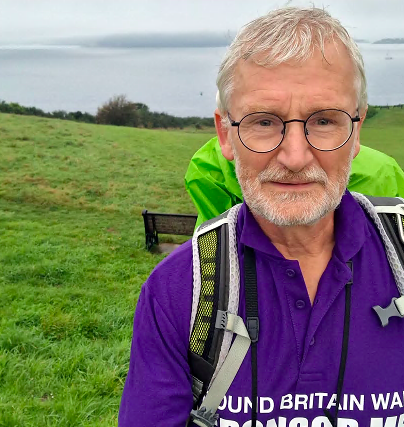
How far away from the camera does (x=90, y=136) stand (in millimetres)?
21172

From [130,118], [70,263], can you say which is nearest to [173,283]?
[70,263]

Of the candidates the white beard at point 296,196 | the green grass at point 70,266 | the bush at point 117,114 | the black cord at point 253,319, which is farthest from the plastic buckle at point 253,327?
the bush at point 117,114

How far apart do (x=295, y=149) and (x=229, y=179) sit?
0.97 meters

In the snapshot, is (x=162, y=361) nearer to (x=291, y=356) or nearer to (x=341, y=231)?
(x=291, y=356)

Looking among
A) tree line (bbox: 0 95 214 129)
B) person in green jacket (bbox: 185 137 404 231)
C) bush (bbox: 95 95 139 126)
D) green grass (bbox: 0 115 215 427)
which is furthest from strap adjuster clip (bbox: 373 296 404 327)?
bush (bbox: 95 95 139 126)

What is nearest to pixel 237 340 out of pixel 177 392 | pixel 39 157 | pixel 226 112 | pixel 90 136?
pixel 177 392

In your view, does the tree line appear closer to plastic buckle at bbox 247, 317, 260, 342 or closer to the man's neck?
the man's neck

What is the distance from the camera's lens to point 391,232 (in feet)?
5.38

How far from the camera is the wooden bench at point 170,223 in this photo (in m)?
7.90

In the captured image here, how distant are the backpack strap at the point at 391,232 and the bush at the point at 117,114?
125ft

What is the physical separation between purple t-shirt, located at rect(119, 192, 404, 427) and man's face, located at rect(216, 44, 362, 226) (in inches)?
8.8

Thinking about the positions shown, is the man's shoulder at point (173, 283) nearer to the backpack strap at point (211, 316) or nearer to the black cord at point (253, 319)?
the backpack strap at point (211, 316)

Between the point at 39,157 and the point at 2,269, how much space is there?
10.6 meters

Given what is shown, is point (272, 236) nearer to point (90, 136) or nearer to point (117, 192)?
point (117, 192)
